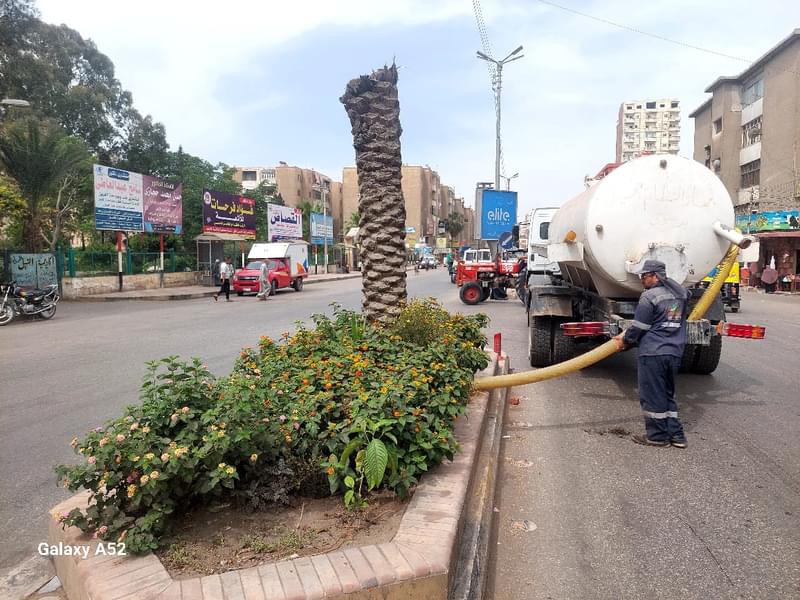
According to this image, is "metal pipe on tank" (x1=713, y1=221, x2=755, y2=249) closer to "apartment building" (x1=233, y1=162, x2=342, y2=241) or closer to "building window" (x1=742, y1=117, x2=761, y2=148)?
"building window" (x1=742, y1=117, x2=761, y2=148)

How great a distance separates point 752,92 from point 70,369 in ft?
157

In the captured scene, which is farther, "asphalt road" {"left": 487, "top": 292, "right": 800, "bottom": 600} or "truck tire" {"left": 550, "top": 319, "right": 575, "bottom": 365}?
"truck tire" {"left": 550, "top": 319, "right": 575, "bottom": 365}

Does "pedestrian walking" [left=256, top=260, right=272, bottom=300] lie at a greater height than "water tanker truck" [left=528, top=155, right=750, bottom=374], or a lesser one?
lesser

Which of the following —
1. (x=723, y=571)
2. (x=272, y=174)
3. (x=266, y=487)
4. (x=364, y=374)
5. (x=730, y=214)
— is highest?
(x=272, y=174)

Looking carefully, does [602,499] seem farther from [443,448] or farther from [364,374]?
[364,374]

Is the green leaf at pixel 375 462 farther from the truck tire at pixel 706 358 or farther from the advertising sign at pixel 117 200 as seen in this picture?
the advertising sign at pixel 117 200

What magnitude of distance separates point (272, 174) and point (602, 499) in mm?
99992

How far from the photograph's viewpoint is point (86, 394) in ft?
23.0

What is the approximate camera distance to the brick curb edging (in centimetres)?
231

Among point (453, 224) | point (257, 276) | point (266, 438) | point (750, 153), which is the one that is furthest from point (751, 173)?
point (453, 224)

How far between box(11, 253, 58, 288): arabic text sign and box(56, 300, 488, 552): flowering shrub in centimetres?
2102

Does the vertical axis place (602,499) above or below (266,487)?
below

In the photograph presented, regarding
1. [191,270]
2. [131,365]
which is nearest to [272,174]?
[191,270]

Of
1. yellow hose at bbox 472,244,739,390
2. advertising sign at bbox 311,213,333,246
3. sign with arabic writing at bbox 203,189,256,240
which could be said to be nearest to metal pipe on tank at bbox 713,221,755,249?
yellow hose at bbox 472,244,739,390
